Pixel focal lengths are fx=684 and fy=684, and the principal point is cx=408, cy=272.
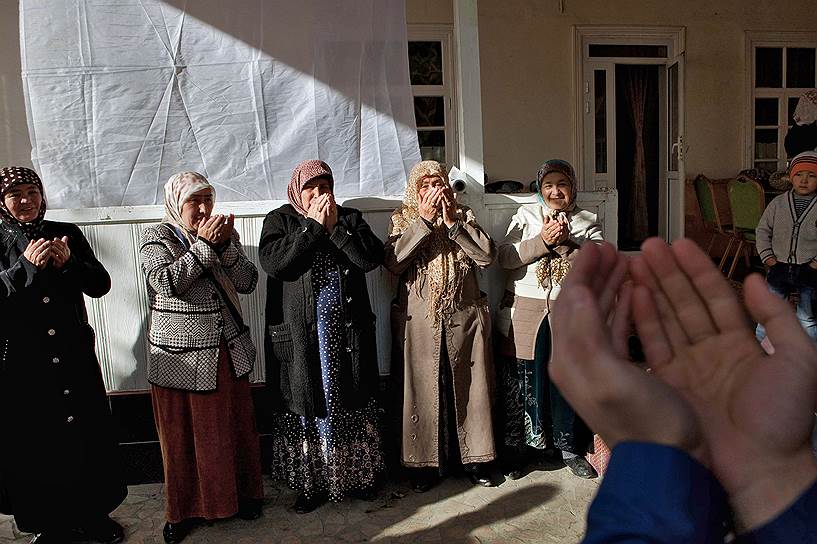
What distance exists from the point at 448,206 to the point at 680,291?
229 centimetres

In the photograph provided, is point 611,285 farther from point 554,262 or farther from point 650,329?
point 554,262

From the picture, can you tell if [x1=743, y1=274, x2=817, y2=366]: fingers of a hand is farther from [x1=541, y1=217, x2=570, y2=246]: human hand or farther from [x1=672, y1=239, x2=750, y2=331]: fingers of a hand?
[x1=541, y1=217, x2=570, y2=246]: human hand

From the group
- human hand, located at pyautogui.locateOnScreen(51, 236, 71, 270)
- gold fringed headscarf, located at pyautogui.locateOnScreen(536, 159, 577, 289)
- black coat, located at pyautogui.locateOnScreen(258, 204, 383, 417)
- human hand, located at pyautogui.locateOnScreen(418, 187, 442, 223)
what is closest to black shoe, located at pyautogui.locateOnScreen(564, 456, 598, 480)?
gold fringed headscarf, located at pyautogui.locateOnScreen(536, 159, 577, 289)

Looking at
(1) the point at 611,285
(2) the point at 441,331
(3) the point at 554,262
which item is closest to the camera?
(1) the point at 611,285

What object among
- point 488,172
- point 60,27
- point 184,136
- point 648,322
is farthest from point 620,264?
point 488,172

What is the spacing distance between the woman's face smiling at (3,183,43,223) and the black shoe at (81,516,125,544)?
1.25m

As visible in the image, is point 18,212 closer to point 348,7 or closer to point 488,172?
point 348,7

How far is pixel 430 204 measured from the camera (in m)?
3.00

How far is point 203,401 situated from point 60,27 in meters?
1.86

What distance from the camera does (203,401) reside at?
2.76m

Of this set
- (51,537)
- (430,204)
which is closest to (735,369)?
(430,204)

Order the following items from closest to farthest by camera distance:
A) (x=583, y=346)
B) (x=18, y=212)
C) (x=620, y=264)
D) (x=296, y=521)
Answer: (x=583, y=346)
(x=620, y=264)
(x=18, y=212)
(x=296, y=521)

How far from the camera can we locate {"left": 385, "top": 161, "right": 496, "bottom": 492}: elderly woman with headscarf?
10.0ft

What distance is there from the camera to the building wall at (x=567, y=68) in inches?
277
